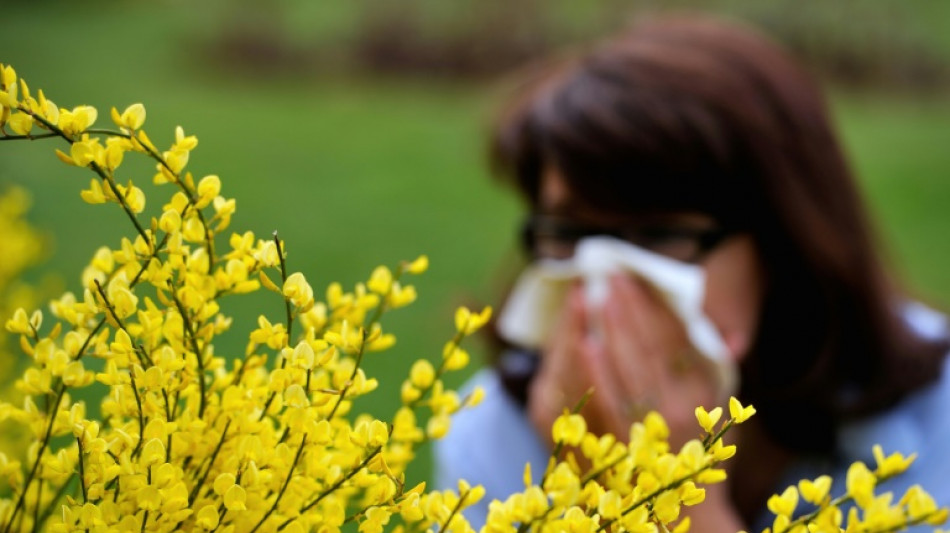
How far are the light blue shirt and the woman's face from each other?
20cm

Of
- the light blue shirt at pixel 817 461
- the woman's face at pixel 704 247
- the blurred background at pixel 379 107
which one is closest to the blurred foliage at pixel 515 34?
the blurred background at pixel 379 107

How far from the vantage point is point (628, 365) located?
103 cm

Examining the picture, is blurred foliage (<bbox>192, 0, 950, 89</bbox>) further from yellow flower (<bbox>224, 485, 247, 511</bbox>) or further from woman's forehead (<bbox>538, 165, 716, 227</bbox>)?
yellow flower (<bbox>224, 485, 247, 511</bbox>)

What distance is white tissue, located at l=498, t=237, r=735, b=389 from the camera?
3.47 ft

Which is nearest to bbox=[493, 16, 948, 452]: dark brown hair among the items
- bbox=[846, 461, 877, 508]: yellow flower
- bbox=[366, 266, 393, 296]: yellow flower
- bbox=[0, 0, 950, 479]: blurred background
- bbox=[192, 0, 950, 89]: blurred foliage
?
bbox=[366, 266, 393, 296]: yellow flower

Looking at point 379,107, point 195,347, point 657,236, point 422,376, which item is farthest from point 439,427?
point 379,107

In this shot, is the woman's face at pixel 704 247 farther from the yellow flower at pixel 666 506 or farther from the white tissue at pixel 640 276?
the yellow flower at pixel 666 506

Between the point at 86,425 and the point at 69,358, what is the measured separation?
0.06 meters

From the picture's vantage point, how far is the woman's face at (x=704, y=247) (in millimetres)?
1178

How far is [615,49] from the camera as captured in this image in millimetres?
1317

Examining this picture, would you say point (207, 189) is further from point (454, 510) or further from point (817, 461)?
point (817, 461)

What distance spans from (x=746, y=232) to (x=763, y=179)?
0.07 metres

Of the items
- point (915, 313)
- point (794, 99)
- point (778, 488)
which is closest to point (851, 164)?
point (794, 99)

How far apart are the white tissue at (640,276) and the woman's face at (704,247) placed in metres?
0.02
